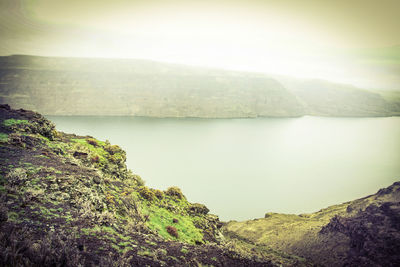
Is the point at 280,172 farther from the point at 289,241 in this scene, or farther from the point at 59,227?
the point at 59,227

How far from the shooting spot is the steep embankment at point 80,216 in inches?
202

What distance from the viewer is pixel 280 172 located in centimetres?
3972

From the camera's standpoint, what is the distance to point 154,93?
115 metres

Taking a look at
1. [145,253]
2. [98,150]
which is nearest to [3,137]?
[98,150]

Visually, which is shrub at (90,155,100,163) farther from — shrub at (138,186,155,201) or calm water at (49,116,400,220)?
calm water at (49,116,400,220)

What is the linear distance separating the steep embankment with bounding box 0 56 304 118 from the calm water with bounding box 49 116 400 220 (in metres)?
40.4

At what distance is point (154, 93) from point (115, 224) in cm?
11259

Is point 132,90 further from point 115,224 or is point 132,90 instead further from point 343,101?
point 343,101

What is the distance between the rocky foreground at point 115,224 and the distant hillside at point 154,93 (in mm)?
90042

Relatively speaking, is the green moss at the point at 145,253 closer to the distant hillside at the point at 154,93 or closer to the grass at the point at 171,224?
the grass at the point at 171,224

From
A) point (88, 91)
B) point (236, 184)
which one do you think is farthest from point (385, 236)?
point (88, 91)

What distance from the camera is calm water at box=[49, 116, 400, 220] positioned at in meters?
29.5

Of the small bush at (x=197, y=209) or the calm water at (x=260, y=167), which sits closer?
the small bush at (x=197, y=209)

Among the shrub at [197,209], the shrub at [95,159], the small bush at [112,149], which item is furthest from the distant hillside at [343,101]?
Result: the shrub at [95,159]
